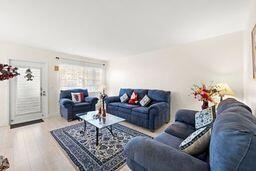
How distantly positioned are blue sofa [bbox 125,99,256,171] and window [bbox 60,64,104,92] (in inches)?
174

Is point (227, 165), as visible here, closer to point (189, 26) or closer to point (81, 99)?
point (189, 26)

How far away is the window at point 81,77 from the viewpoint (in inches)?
190

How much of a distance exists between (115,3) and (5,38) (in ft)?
11.0

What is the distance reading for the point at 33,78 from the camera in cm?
400

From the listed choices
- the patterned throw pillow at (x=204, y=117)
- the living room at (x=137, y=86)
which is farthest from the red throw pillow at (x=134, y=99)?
the patterned throw pillow at (x=204, y=117)

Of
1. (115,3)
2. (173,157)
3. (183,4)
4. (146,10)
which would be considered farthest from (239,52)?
(173,157)

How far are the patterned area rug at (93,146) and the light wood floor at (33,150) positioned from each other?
0.38 ft

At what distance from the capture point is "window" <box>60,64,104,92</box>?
483 centimetres

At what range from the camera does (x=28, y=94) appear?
12.9ft

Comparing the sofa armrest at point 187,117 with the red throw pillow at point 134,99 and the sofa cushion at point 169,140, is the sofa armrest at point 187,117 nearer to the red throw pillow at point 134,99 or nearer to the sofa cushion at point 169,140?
the sofa cushion at point 169,140

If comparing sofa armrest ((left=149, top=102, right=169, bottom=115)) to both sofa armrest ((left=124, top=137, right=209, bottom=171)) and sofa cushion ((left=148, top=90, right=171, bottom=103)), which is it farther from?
sofa armrest ((left=124, top=137, right=209, bottom=171))

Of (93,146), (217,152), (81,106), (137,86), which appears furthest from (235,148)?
(137,86)

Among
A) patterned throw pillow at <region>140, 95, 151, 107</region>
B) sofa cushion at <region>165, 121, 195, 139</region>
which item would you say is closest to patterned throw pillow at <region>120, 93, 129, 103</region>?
patterned throw pillow at <region>140, 95, 151, 107</region>

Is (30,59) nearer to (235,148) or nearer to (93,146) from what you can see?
(93,146)
